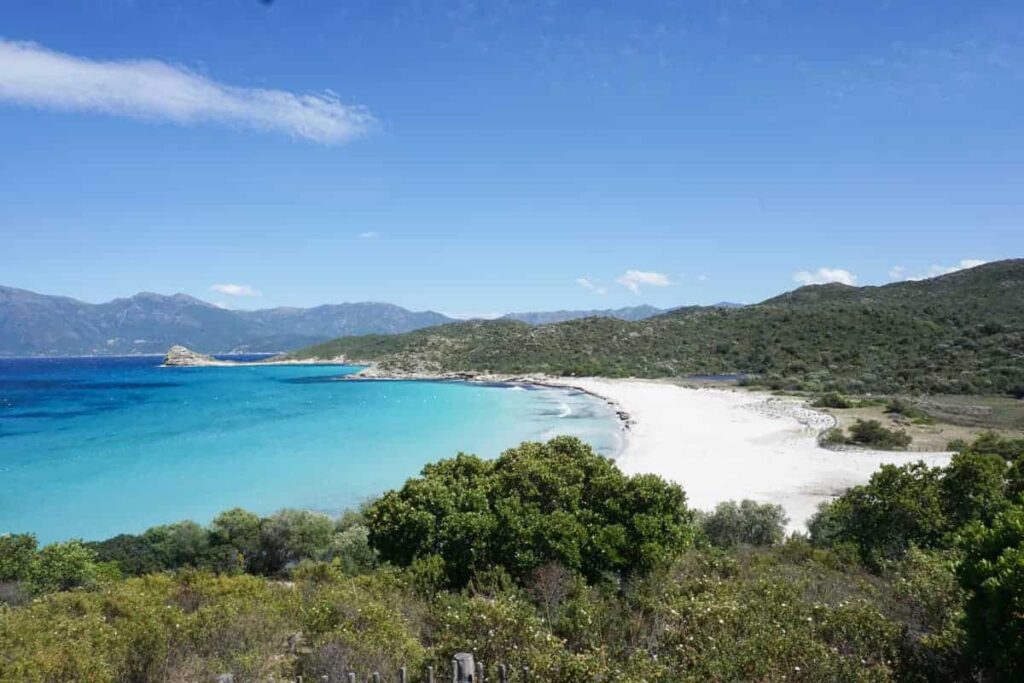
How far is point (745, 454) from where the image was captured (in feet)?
119

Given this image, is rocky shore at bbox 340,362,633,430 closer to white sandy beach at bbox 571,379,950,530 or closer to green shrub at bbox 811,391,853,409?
white sandy beach at bbox 571,379,950,530

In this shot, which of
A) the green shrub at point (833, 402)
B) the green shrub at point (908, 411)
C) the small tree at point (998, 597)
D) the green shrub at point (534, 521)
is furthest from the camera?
the green shrub at point (833, 402)

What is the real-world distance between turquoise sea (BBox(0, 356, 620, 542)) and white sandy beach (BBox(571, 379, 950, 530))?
4.50 m

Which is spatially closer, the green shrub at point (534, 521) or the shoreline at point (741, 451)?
the green shrub at point (534, 521)

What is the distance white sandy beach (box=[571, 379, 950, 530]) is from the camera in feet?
90.9

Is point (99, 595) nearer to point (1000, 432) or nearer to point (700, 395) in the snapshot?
point (1000, 432)

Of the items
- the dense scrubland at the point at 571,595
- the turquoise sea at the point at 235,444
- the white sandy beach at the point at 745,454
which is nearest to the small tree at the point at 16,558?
the dense scrubland at the point at 571,595

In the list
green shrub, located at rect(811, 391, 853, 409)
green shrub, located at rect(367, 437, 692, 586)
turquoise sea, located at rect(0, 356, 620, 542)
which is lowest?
turquoise sea, located at rect(0, 356, 620, 542)

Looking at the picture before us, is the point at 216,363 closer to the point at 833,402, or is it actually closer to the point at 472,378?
the point at 472,378

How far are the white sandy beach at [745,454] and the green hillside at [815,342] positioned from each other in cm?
1940

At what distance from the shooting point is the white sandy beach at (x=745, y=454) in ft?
90.9

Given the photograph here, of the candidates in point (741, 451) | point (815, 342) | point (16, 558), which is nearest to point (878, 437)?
point (741, 451)

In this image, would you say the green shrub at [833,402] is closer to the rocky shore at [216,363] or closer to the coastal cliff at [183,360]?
the rocky shore at [216,363]

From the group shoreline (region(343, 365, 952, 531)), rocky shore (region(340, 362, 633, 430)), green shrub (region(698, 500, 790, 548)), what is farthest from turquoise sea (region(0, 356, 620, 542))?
green shrub (region(698, 500, 790, 548))
